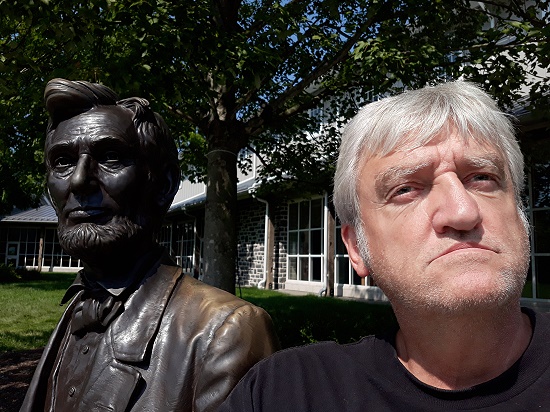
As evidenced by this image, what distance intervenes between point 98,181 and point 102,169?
44 mm

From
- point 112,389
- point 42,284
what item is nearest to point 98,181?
point 112,389

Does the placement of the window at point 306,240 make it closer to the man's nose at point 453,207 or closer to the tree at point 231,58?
the tree at point 231,58

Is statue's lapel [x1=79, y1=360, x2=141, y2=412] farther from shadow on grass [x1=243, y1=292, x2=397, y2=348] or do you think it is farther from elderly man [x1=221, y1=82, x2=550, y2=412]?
shadow on grass [x1=243, y1=292, x2=397, y2=348]

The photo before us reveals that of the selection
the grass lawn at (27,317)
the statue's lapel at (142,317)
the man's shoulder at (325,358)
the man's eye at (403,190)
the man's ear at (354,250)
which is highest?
the man's eye at (403,190)

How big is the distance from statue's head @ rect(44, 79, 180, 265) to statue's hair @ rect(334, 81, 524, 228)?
0.65 metres

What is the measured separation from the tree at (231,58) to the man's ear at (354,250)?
9.08ft

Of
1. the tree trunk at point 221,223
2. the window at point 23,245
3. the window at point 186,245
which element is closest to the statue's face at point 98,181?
the tree trunk at point 221,223

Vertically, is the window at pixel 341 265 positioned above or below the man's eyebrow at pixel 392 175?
below

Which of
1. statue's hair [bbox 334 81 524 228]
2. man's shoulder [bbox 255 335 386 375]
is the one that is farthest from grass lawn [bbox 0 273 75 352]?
statue's hair [bbox 334 81 524 228]

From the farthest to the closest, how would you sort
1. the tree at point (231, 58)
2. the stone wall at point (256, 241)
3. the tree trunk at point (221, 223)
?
the stone wall at point (256, 241), the tree trunk at point (221, 223), the tree at point (231, 58)

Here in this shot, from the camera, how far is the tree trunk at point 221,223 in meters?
5.32

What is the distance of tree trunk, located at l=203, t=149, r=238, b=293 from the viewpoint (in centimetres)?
532

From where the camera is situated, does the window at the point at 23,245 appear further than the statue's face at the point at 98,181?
Yes

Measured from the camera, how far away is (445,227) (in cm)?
113
